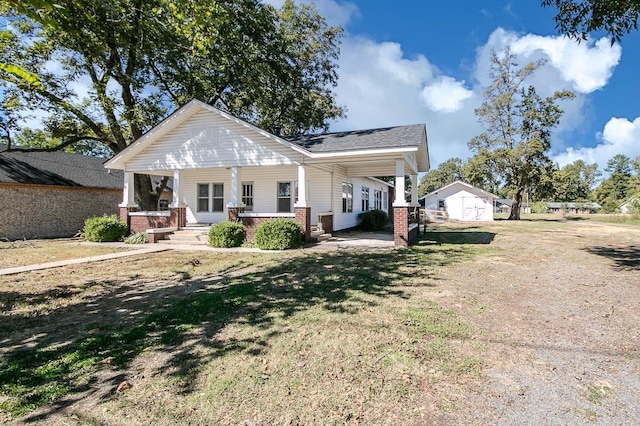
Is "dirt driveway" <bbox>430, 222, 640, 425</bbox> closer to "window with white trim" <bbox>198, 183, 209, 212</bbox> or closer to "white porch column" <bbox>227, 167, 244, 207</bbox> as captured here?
"white porch column" <bbox>227, 167, 244, 207</bbox>

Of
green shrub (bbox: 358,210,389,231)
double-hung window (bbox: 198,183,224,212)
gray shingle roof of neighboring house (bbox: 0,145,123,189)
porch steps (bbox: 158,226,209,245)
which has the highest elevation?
gray shingle roof of neighboring house (bbox: 0,145,123,189)

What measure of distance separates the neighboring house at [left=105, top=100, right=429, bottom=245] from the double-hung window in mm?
50

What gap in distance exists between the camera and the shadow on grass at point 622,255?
848 cm

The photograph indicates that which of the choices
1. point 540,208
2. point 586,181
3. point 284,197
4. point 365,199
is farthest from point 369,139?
point 586,181

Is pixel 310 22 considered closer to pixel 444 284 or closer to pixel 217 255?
pixel 217 255

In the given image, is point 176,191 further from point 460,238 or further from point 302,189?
point 460,238

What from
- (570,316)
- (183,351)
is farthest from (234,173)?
(570,316)

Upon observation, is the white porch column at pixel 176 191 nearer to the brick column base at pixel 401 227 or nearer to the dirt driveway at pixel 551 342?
the brick column base at pixel 401 227

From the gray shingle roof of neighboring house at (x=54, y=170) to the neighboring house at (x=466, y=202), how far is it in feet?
99.3

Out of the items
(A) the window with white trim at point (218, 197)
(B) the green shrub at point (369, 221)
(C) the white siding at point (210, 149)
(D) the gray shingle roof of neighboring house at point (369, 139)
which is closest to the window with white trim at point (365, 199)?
(B) the green shrub at point (369, 221)

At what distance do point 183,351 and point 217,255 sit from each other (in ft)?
23.2

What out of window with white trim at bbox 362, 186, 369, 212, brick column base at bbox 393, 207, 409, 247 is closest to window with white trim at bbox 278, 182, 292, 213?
brick column base at bbox 393, 207, 409, 247

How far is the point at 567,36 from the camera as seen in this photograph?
24.4 ft

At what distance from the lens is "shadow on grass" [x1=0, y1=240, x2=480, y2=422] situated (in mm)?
3137
